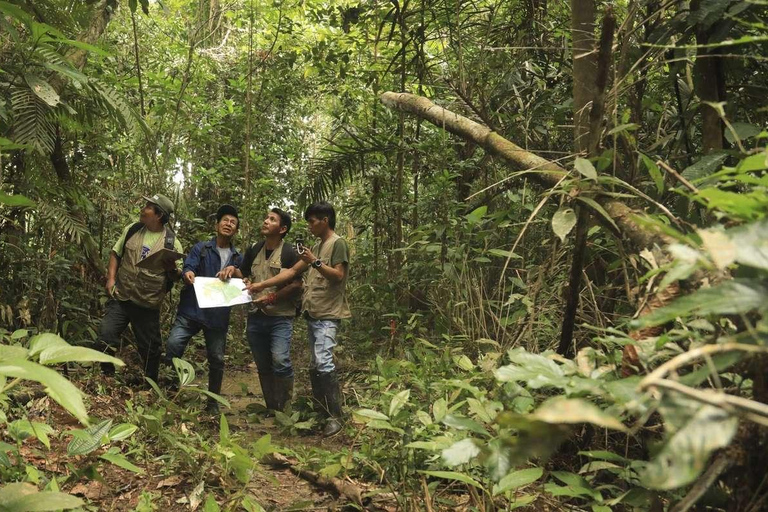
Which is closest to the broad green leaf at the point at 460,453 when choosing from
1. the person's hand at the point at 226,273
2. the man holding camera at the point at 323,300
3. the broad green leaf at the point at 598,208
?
the broad green leaf at the point at 598,208

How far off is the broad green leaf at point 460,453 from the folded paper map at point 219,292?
390 cm

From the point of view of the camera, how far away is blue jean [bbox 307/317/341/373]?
5160mm

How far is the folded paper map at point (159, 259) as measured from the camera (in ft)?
17.8

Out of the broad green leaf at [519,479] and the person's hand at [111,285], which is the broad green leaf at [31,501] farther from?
the person's hand at [111,285]

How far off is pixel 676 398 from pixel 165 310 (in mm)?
Result: 6988

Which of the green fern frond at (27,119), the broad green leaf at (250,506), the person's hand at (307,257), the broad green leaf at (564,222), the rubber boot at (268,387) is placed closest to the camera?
the broad green leaf at (564,222)

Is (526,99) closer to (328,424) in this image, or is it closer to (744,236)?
(328,424)

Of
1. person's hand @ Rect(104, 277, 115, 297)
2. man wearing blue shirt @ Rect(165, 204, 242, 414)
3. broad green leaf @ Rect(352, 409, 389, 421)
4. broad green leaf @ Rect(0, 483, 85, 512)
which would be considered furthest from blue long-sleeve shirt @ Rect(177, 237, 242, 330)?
broad green leaf @ Rect(0, 483, 85, 512)

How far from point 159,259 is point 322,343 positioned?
5.67 ft

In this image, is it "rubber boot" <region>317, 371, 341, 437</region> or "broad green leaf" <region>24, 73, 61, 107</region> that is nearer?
"broad green leaf" <region>24, 73, 61, 107</region>

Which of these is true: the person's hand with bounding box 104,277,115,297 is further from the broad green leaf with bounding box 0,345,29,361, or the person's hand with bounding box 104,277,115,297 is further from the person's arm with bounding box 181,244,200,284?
the broad green leaf with bounding box 0,345,29,361

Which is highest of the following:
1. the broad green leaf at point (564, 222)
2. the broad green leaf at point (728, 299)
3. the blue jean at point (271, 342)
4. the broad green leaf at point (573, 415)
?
the broad green leaf at point (564, 222)

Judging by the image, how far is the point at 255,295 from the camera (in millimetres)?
5531

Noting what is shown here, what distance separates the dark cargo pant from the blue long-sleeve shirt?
327 millimetres
